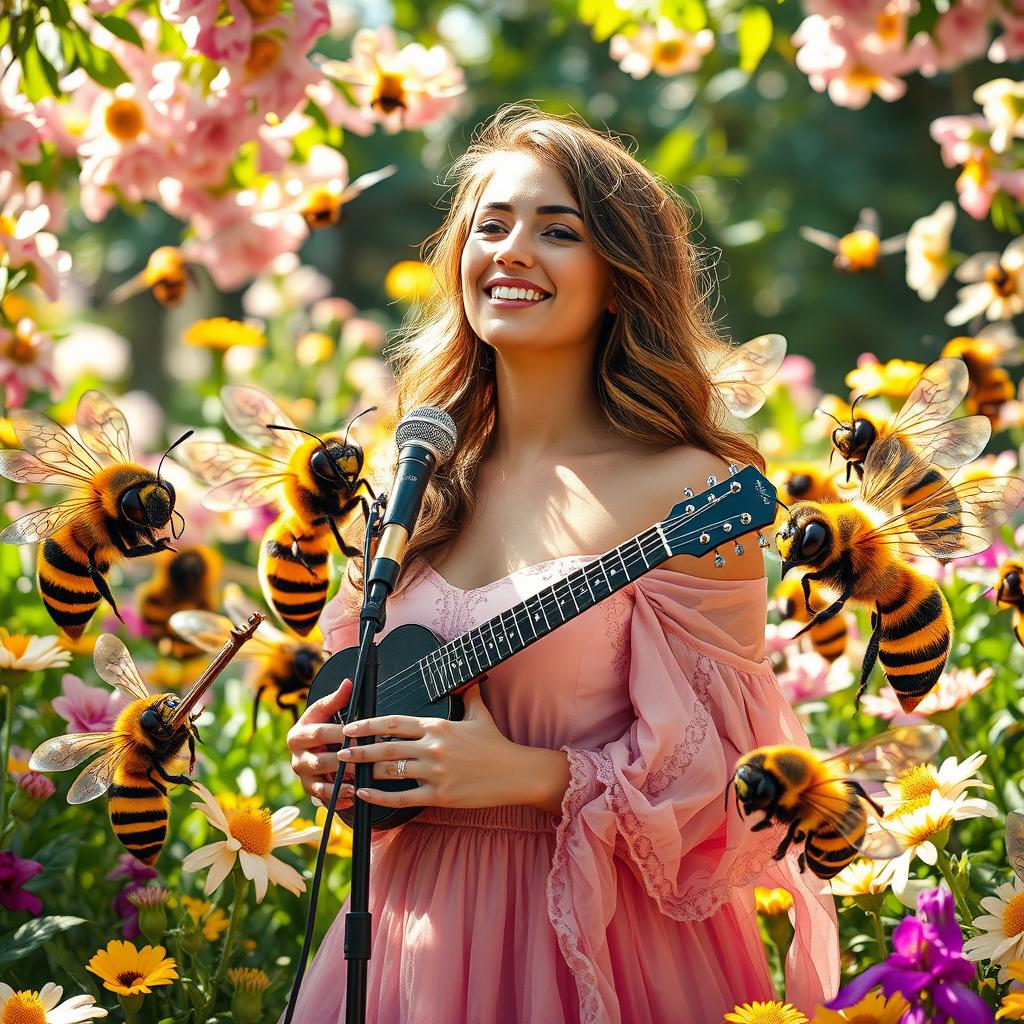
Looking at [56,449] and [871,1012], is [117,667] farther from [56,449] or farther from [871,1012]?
[871,1012]

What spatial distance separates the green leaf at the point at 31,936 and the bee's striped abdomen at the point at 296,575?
2.17 ft

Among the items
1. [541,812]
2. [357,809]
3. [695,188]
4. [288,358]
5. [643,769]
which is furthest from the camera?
[695,188]

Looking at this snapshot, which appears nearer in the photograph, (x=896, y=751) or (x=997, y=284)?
(x=896, y=751)

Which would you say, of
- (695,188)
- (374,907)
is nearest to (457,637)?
(374,907)

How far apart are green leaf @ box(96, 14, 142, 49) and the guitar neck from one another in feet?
4.94

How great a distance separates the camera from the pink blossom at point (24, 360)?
329 centimetres

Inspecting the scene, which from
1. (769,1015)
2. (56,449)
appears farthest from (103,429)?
(769,1015)

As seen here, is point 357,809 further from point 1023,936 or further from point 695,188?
point 695,188

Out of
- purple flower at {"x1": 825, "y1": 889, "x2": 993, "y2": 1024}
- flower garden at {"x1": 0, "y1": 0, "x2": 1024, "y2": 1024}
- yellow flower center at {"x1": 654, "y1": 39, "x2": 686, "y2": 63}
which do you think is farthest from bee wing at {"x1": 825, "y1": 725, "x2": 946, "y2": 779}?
yellow flower center at {"x1": 654, "y1": 39, "x2": 686, "y2": 63}

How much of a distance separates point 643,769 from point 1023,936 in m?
0.59

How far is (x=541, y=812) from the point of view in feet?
7.34

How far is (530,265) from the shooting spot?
2.39m

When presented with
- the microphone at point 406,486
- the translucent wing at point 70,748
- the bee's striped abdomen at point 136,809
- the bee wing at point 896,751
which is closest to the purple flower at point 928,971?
the bee wing at point 896,751

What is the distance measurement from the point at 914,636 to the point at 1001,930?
0.45 m
